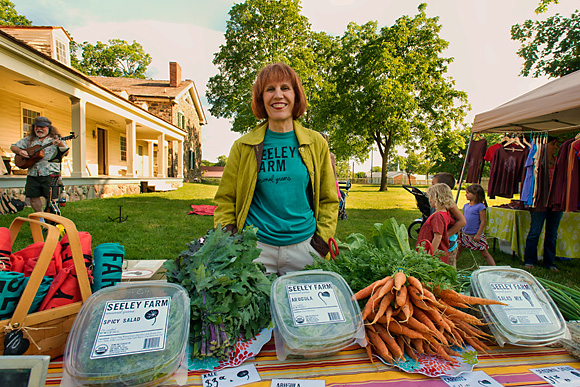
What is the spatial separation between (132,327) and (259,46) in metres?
25.6

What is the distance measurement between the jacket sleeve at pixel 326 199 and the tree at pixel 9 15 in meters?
36.6

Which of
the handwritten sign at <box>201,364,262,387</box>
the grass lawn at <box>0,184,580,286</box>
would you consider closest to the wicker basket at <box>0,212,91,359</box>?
the handwritten sign at <box>201,364,262,387</box>

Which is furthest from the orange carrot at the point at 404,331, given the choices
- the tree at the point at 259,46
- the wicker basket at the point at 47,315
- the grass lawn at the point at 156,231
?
the tree at the point at 259,46

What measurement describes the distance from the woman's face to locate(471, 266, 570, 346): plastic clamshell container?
130 cm

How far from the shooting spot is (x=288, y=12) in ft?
76.3

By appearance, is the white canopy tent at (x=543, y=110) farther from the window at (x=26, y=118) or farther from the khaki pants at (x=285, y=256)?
the window at (x=26, y=118)

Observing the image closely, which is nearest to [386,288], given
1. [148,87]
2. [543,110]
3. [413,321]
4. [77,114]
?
[413,321]

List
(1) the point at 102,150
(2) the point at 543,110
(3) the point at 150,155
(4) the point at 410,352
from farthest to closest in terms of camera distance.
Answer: (3) the point at 150,155, (1) the point at 102,150, (2) the point at 543,110, (4) the point at 410,352

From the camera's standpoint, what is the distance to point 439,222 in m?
3.35

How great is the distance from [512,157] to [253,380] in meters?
6.65

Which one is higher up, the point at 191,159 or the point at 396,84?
the point at 396,84

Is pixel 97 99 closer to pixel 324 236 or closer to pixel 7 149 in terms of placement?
pixel 7 149

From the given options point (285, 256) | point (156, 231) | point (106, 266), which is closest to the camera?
point (106, 266)

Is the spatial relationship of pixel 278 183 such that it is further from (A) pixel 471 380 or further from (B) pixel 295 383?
(A) pixel 471 380
